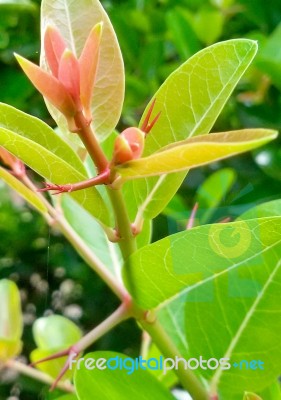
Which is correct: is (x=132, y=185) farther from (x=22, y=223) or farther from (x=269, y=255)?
(x=22, y=223)

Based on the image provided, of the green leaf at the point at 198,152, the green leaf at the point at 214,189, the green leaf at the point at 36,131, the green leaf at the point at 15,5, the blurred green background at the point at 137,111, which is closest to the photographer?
the green leaf at the point at 198,152

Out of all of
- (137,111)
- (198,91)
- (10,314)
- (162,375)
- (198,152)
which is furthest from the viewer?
(137,111)

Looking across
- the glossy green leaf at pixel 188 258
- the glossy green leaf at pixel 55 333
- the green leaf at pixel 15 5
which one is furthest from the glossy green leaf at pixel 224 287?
the green leaf at pixel 15 5

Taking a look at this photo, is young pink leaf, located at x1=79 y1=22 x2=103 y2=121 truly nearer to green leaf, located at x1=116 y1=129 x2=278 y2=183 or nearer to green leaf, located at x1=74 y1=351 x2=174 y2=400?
green leaf, located at x1=116 y1=129 x2=278 y2=183

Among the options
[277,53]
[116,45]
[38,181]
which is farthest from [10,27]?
[116,45]

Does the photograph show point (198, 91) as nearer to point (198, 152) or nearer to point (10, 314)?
point (198, 152)

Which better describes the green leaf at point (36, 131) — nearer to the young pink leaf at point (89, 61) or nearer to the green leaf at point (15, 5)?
the young pink leaf at point (89, 61)

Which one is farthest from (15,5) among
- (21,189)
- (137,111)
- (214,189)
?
(21,189)

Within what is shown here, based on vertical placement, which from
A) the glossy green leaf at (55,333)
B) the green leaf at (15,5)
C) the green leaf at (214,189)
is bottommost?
the glossy green leaf at (55,333)
